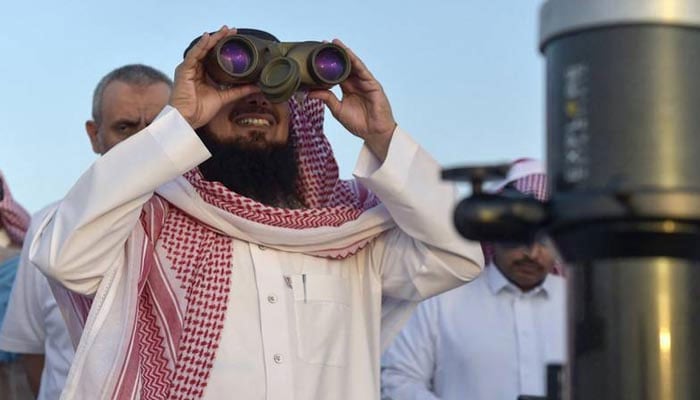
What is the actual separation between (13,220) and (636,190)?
18.8ft

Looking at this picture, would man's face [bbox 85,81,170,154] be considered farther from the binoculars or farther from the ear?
the binoculars

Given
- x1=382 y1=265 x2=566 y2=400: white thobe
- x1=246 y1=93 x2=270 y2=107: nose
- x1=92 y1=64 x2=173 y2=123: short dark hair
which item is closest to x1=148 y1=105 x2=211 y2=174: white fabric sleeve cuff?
x1=246 y1=93 x2=270 y2=107: nose

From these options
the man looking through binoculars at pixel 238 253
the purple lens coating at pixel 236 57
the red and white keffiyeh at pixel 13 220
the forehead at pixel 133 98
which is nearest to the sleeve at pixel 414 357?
the forehead at pixel 133 98

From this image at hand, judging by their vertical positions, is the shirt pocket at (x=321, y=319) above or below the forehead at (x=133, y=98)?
below

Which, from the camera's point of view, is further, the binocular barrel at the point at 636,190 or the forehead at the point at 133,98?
the forehead at the point at 133,98

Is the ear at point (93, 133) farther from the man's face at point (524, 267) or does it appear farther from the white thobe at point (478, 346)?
the man's face at point (524, 267)

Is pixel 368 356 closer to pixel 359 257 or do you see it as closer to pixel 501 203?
pixel 359 257

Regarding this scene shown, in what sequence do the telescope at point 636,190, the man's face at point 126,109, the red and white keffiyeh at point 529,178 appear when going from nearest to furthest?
1. the telescope at point 636,190
2. the man's face at point 126,109
3. the red and white keffiyeh at point 529,178

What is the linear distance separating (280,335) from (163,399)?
1.30 feet

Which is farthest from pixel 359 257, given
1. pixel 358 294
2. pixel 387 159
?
pixel 387 159

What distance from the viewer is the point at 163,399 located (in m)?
3.81

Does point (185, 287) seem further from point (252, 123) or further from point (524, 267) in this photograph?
point (524, 267)

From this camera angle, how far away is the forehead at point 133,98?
5.91 meters

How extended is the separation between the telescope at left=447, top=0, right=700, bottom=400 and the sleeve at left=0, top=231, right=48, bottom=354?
165 inches
